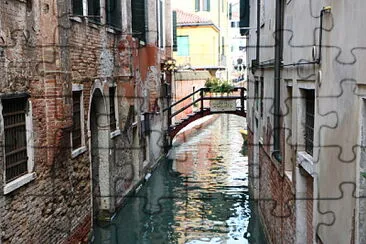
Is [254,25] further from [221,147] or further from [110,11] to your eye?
[221,147]

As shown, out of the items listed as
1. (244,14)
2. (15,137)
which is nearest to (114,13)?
(244,14)

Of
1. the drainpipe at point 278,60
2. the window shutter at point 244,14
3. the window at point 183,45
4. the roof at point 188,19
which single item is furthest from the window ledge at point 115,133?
the roof at point 188,19

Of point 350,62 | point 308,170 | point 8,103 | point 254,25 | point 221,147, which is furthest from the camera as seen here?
point 221,147

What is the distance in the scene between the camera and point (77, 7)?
491cm

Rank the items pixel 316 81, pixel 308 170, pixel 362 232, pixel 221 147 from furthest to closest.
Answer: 1. pixel 221 147
2. pixel 308 170
3. pixel 316 81
4. pixel 362 232

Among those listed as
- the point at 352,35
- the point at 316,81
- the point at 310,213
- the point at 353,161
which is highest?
the point at 352,35

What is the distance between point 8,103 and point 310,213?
85.0 inches

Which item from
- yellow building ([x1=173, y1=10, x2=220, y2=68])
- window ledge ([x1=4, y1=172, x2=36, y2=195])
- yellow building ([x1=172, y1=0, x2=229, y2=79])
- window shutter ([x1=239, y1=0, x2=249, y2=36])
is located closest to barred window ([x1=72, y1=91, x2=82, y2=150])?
window ledge ([x1=4, y1=172, x2=36, y2=195])

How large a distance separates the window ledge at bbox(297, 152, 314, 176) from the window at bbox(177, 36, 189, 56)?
1364 centimetres

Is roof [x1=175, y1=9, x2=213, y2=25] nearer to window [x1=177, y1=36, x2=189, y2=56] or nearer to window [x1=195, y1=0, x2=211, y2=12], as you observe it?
window [x1=177, y1=36, x2=189, y2=56]

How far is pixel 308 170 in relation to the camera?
302 cm

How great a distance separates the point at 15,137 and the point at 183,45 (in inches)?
542

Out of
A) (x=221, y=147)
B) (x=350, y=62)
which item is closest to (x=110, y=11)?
(x=350, y=62)
